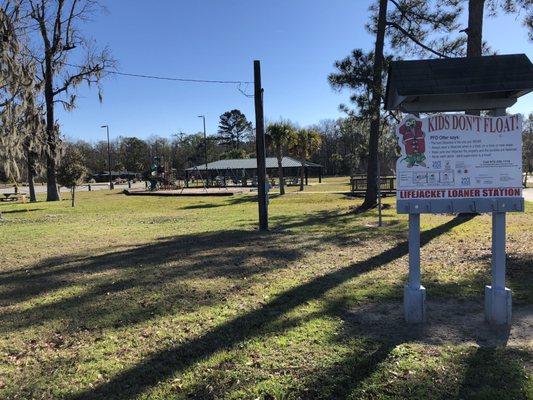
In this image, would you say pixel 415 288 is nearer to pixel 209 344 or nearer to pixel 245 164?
pixel 209 344

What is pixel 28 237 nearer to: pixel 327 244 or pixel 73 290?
pixel 73 290

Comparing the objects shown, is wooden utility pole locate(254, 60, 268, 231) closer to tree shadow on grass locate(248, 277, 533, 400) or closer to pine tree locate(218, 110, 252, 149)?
tree shadow on grass locate(248, 277, 533, 400)

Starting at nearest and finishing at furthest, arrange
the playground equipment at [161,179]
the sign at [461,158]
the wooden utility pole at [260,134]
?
1. the sign at [461,158]
2. the wooden utility pole at [260,134]
3. the playground equipment at [161,179]

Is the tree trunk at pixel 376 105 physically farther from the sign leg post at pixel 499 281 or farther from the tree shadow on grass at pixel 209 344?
the sign leg post at pixel 499 281

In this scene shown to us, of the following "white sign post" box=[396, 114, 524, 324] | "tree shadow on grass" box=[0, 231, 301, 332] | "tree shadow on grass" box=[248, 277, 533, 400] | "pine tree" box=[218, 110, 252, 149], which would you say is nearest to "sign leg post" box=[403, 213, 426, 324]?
"tree shadow on grass" box=[248, 277, 533, 400]

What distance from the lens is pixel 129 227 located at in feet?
45.5

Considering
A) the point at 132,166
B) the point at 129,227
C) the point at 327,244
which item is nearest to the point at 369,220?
the point at 327,244

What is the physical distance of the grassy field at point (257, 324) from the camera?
3.54 meters

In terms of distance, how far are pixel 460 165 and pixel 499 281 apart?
1220 mm

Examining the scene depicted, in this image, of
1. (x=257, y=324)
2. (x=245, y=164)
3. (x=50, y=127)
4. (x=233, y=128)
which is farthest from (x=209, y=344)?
(x=233, y=128)

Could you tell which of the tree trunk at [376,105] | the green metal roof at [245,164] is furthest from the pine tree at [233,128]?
the tree trunk at [376,105]

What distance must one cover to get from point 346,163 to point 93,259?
82.3m

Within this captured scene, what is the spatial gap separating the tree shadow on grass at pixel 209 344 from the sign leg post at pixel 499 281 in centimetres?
135

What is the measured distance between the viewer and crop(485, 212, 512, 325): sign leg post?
4.61 metres
